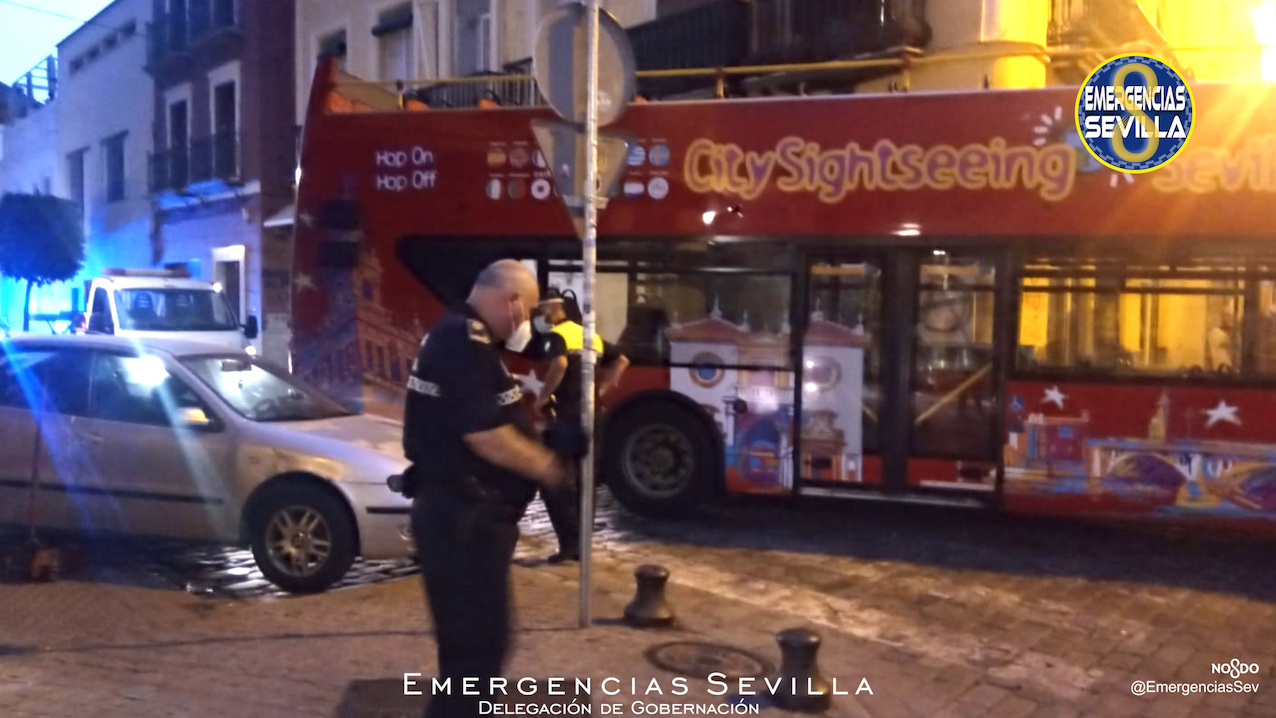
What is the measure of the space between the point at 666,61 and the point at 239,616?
10.7 meters

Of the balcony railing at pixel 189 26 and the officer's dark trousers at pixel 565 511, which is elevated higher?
the balcony railing at pixel 189 26

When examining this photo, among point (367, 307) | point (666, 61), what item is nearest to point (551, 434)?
point (367, 307)

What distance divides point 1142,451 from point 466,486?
220 inches

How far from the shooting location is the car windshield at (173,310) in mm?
15080

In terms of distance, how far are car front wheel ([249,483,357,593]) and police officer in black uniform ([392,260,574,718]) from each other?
2.84 metres

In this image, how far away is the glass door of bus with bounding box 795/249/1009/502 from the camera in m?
7.96

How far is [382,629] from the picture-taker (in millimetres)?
5594

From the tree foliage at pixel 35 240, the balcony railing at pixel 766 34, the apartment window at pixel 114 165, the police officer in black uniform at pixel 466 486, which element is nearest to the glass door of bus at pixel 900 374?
the police officer in black uniform at pixel 466 486

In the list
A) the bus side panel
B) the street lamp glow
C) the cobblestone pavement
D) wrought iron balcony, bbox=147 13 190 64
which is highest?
wrought iron balcony, bbox=147 13 190 64

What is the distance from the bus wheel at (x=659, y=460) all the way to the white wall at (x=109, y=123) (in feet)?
70.2

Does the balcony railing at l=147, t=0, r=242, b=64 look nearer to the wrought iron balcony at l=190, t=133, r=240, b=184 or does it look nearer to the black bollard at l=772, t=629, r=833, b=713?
the wrought iron balcony at l=190, t=133, r=240, b=184

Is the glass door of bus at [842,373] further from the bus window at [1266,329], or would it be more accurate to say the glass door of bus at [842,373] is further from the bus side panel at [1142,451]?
the bus window at [1266,329]

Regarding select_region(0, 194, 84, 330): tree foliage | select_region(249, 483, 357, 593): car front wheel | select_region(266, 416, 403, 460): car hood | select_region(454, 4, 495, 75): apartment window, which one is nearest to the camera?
select_region(249, 483, 357, 593): car front wheel

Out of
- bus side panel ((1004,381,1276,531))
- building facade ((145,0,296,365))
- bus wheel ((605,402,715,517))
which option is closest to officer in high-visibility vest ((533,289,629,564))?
bus wheel ((605,402,715,517))
